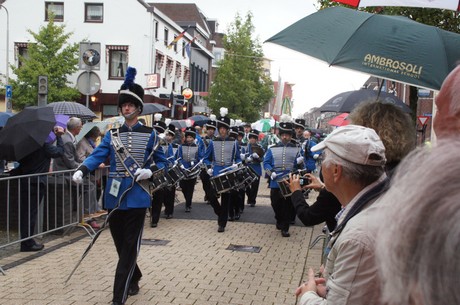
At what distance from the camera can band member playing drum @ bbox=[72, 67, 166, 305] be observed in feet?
17.3

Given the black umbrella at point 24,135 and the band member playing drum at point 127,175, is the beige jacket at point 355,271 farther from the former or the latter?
the black umbrella at point 24,135

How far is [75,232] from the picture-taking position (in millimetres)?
9164

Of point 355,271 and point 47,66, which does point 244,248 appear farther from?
point 47,66

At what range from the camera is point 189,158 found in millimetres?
12859

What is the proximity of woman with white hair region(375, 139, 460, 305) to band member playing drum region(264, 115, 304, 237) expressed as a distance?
28.4 ft

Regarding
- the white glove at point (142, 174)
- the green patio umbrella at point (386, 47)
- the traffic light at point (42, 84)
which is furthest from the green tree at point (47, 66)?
the green patio umbrella at point (386, 47)

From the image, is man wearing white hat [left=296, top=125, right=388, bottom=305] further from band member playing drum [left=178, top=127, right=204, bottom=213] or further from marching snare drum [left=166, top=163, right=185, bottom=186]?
band member playing drum [left=178, top=127, right=204, bottom=213]

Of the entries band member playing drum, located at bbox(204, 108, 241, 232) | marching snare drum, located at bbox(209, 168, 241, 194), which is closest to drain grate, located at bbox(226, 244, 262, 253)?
marching snare drum, located at bbox(209, 168, 241, 194)

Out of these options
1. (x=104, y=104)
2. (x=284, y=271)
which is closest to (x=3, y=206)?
(x=284, y=271)

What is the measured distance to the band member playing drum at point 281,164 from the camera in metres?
9.77

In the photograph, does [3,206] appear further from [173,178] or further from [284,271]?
[284,271]

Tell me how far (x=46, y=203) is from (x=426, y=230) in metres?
7.93

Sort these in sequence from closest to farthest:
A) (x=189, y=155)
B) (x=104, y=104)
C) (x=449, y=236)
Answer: (x=449, y=236), (x=189, y=155), (x=104, y=104)

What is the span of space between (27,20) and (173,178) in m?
30.3
